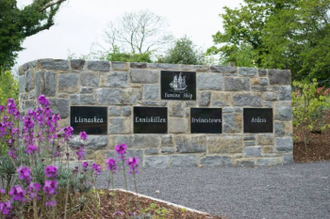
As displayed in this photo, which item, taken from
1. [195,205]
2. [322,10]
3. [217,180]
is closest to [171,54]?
[322,10]

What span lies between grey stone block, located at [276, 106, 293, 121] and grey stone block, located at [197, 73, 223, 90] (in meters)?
1.39

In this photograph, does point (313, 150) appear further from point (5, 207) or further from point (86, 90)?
point (5, 207)

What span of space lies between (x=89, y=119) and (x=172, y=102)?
1.51 meters

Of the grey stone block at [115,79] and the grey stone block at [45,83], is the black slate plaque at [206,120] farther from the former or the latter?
the grey stone block at [45,83]

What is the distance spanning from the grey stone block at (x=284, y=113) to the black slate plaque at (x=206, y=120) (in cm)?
134

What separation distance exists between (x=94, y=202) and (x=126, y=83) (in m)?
3.52

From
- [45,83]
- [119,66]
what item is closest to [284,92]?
[119,66]

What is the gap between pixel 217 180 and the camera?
5820 millimetres

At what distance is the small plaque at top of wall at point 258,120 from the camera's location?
299 inches

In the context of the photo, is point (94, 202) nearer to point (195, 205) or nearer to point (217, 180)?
point (195, 205)

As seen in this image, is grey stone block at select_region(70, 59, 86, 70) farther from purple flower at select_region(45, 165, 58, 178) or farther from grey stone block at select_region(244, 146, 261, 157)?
purple flower at select_region(45, 165, 58, 178)

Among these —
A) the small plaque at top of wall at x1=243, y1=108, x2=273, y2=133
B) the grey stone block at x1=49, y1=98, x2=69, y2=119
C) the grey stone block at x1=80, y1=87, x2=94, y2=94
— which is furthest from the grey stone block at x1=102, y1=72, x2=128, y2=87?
the small plaque at top of wall at x1=243, y1=108, x2=273, y2=133

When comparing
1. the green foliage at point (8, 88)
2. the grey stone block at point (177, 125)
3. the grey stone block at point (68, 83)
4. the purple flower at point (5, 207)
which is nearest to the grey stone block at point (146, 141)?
the grey stone block at point (177, 125)

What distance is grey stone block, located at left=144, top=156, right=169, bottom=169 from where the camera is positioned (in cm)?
692
